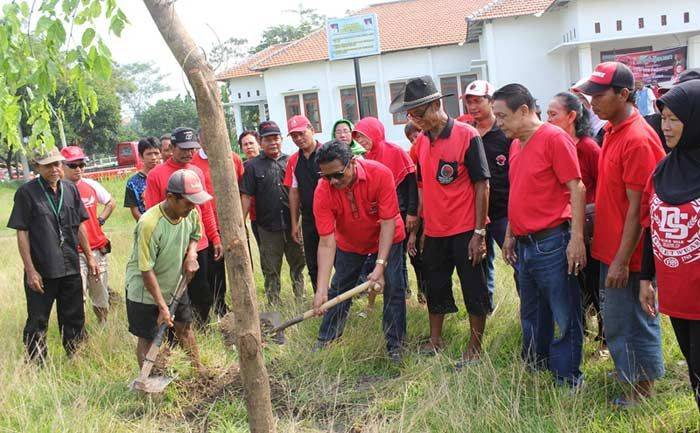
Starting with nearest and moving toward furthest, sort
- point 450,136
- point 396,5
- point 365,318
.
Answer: point 450,136 → point 365,318 → point 396,5

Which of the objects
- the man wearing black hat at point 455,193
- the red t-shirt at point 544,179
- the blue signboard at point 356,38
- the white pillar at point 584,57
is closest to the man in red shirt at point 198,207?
the man wearing black hat at point 455,193

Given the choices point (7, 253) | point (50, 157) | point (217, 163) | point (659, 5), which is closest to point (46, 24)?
point (217, 163)

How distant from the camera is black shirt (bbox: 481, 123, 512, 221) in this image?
4711 millimetres

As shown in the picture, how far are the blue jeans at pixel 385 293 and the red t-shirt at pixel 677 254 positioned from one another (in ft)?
6.49

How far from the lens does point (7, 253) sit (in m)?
11.1

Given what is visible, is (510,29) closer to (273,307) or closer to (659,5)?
(659,5)

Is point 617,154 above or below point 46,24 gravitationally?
below

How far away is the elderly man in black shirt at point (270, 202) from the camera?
19.3 feet

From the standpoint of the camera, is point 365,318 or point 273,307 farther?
point 273,307

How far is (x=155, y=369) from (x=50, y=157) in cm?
177

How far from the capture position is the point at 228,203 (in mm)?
2461

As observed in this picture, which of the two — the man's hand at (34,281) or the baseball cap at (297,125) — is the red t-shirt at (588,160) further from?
the man's hand at (34,281)

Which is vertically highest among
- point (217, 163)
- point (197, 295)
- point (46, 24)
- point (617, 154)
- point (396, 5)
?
point (396, 5)

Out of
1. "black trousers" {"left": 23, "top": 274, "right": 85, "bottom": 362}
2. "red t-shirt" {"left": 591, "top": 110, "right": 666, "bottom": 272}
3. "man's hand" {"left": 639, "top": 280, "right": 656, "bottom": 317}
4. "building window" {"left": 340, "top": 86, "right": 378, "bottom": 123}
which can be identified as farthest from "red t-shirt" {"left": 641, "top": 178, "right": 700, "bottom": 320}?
"building window" {"left": 340, "top": 86, "right": 378, "bottom": 123}
